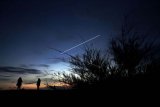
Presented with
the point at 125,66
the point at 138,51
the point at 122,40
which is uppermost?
the point at 122,40

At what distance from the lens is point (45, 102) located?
8.29 m

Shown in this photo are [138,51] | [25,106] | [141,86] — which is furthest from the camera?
[138,51]

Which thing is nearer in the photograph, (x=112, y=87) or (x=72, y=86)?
(x=112, y=87)

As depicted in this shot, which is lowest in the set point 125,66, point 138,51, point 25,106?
point 25,106

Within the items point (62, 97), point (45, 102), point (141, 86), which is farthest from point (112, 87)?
point (45, 102)

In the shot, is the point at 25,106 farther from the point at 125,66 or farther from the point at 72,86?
the point at 125,66

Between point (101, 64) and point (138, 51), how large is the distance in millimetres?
2690

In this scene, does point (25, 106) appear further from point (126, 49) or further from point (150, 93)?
point (126, 49)

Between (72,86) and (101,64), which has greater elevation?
(101,64)

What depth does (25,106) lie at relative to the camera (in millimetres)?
8141

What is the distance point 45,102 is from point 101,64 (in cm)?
447

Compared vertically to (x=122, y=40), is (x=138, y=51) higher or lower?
lower

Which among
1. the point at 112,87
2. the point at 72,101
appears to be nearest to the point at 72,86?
the point at 72,101

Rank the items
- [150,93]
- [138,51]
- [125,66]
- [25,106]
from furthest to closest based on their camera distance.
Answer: [138,51] → [125,66] → [25,106] → [150,93]
